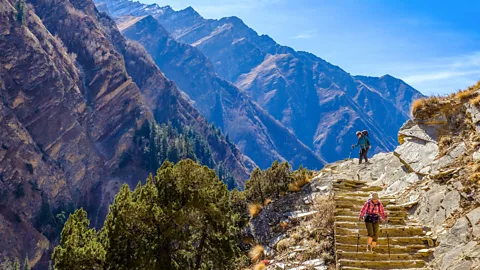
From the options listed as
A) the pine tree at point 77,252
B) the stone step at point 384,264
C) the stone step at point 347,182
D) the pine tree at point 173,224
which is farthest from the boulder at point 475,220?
the pine tree at point 77,252

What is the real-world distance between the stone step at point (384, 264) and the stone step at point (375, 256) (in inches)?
11.1

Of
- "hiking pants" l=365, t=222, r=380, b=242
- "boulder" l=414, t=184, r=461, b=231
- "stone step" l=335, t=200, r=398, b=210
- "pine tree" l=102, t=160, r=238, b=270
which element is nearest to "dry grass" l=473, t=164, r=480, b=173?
"boulder" l=414, t=184, r=461, b=231

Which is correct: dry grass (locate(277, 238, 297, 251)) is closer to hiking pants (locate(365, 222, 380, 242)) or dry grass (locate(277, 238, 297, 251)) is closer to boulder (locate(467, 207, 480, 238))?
hiking pants (locate(365, 222, 380, 242))

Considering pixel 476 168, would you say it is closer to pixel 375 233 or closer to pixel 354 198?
pixel 375 233

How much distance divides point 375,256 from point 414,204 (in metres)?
3.62

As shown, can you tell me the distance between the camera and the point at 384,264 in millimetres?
11633

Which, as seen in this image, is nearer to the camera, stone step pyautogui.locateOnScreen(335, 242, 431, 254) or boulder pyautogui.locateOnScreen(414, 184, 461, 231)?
stone step pyautogui.locateOnScreen(335, 242, 431, 254)

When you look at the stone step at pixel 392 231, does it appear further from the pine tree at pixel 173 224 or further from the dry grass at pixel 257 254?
the pine tree at pixel 173 224

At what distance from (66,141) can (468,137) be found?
112221 mm

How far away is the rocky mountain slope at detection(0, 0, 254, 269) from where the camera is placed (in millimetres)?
90500

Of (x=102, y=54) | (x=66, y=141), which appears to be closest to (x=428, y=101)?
(x=66, y=141)

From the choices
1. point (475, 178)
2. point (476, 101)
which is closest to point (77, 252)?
point (475, 178)

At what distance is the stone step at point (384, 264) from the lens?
37.3ft

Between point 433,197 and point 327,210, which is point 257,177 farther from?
point 433,197
